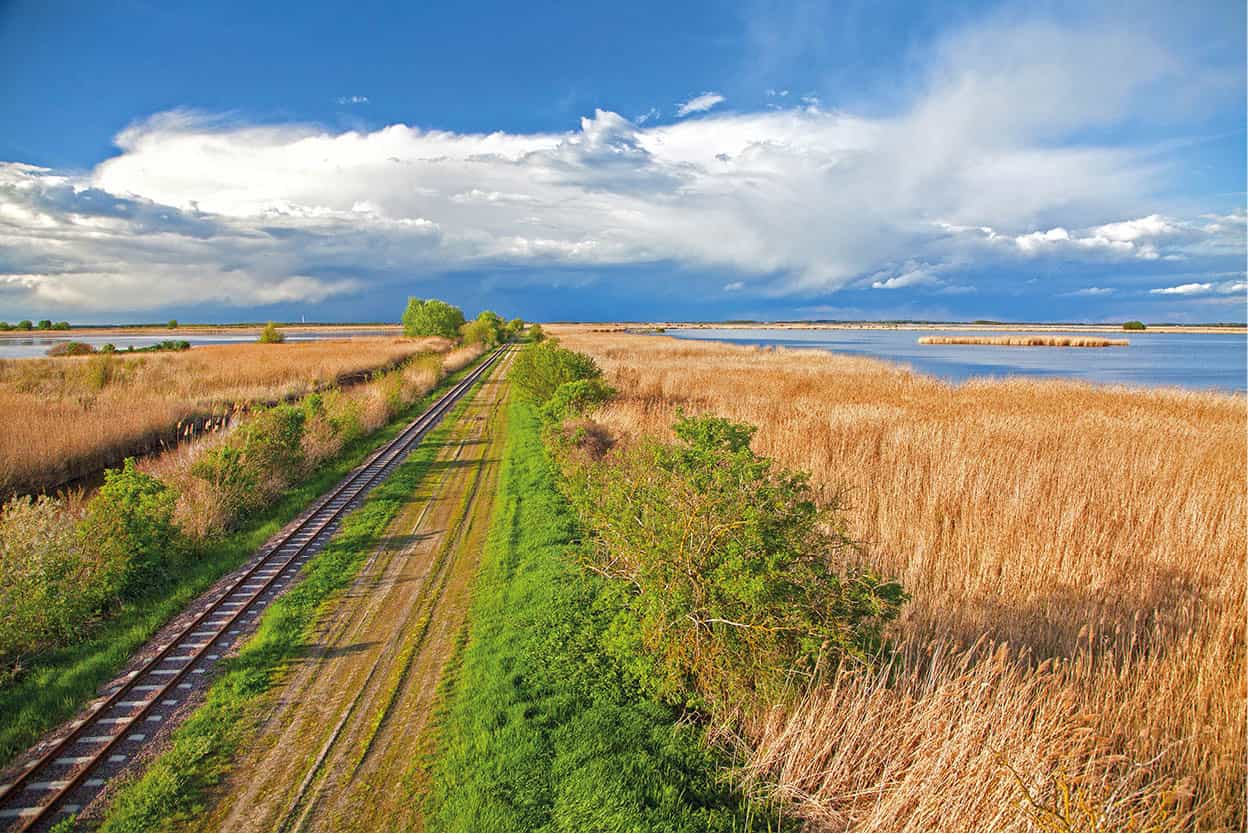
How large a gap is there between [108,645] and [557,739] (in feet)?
21.7

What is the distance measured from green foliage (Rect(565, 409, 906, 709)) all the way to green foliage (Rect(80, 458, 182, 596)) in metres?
8.66

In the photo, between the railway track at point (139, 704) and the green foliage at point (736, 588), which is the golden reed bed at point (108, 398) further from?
the green foliage at point (736, 588)

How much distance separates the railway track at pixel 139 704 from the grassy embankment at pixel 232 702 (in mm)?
319

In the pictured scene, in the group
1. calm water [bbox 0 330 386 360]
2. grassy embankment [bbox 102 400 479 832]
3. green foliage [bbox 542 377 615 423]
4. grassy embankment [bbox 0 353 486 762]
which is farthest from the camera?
calm water [bbox 0 330 386 360]

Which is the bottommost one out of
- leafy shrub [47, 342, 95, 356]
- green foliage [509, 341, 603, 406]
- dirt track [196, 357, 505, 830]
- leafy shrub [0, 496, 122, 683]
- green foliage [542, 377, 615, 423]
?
dirt track [196, 357, 505, 830]

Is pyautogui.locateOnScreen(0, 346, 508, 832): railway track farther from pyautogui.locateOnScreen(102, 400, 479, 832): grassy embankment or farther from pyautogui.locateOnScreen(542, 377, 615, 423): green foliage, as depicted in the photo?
pyautogui.locateOnScreen(542, 377, 615, 423): green foliage

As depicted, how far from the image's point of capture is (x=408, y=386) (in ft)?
120

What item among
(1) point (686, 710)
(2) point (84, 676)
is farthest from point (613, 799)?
(2) point (84, 676)

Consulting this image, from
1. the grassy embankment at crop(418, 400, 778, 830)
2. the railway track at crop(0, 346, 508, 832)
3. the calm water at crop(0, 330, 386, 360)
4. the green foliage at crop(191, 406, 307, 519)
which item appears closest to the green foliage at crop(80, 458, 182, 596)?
the railway track at crop(0, 346, 508, 832)

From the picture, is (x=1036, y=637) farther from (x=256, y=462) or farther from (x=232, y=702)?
(x=256, y=462)

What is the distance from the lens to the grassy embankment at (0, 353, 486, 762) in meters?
6.53

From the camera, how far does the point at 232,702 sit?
6.88 metres

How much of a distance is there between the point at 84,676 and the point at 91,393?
85.5 feet

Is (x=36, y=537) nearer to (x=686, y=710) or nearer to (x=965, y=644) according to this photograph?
(x=686, y=710)
